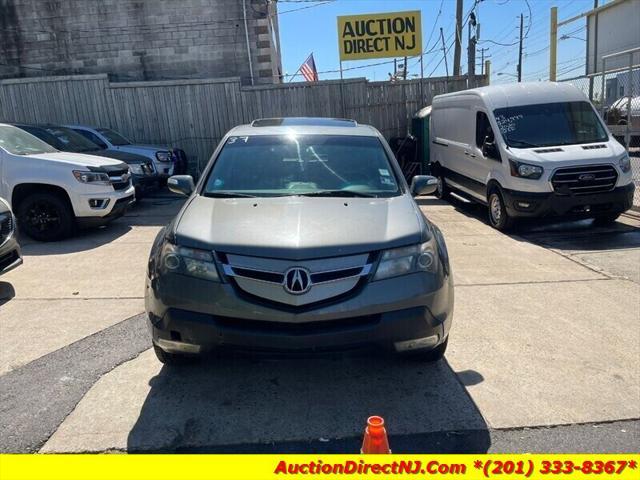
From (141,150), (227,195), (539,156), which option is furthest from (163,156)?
(227,195)

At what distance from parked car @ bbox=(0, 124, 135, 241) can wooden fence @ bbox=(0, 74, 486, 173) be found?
6111 mm

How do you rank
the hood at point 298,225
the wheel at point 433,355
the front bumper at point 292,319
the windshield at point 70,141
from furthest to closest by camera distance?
the windshield at point 70,141 < the wheel at point 433,355 < the hood at point 298,225 < the front bumper at point 292,319

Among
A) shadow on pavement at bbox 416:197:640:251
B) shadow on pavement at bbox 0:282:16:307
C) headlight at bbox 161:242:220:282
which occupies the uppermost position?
headlight at bbox 161:242:220:282

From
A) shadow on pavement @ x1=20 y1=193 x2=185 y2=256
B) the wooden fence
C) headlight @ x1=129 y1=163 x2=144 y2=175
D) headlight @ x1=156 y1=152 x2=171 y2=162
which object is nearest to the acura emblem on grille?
shadow on pavement @ x1=20 y1=193 x2=185 y2=256

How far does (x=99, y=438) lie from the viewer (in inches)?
110

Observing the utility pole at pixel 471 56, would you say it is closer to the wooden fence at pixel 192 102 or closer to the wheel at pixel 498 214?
the wooden fence at pixel 192 102

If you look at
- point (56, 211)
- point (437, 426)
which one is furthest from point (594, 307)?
point (56, 211)

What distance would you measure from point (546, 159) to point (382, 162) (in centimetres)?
439

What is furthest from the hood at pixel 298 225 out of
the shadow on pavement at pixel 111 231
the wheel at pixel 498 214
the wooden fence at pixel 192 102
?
the wooden fence at pixel 192 102

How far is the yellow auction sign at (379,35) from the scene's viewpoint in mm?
13562

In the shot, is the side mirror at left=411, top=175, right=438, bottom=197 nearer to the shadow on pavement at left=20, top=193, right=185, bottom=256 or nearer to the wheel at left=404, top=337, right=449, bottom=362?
the wheel at left=404, top=337, right=449, bottom=362

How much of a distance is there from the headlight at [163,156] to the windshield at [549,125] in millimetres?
7022
